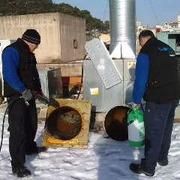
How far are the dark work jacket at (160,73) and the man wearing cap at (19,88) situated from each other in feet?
4.79

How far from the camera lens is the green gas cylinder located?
5508 millimetres

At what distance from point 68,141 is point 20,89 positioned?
5.49 ft

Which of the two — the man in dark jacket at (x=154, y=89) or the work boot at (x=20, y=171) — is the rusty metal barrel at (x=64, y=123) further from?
the man in dark jacket at (x=154, y=89)

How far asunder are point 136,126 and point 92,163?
2.78 feet

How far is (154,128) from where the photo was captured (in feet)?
16.9

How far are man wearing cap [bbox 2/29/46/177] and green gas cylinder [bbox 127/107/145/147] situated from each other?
132cm

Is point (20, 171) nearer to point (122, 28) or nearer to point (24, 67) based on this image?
point (24, 67)

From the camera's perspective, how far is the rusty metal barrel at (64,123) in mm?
6727

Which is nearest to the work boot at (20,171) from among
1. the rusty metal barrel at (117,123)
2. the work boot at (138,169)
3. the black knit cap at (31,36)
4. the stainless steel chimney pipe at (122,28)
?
the work boot at (138,169)

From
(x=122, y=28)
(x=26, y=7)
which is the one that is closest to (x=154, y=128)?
(x=122, y=28)

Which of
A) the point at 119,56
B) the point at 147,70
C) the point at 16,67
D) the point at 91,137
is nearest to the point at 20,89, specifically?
the point at 16,67

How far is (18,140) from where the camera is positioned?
5355 mm

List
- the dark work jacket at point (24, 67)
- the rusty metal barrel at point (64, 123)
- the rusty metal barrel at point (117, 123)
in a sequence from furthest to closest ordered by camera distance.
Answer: the rusty metal barrel at point (117, 123) < the rusty metal barrel at point (64, 123) < the dark work jacket at point (24, 67)

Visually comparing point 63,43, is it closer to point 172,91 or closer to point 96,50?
point 96,50
